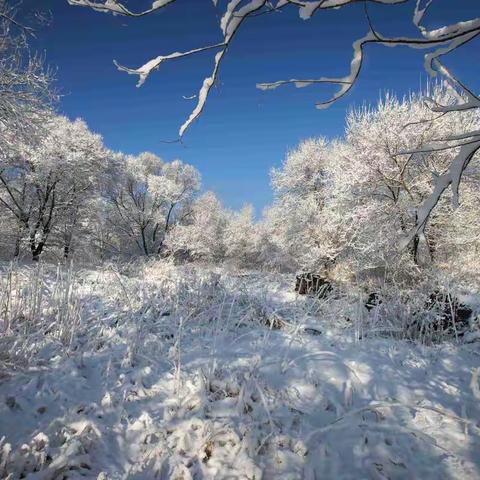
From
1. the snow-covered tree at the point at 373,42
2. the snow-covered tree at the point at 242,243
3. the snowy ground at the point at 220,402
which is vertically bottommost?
the snowy ground at the point at 220,402

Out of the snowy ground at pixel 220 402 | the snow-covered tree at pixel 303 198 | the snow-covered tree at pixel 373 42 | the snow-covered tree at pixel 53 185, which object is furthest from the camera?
the snow-covered tree at pixel 303 198

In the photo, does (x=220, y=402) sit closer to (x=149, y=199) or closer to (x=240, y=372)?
(x=240, y=372)

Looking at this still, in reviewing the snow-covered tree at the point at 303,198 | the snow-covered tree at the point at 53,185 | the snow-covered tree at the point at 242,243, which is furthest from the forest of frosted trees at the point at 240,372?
the snow-covered tree at the point at 242,243

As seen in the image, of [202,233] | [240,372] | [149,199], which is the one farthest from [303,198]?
[240,372]

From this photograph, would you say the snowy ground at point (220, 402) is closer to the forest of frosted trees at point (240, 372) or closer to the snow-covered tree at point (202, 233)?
the forest of frosted trees at point (240, 372)

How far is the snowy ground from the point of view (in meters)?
1.97

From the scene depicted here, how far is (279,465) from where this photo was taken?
6.53 feet

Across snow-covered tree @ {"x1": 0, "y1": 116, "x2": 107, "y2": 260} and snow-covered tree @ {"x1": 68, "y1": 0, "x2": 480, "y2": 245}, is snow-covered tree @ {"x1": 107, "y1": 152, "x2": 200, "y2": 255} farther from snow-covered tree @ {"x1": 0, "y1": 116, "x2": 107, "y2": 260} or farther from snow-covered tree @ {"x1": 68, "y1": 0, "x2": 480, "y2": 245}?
snow-covered tree @ {"x1": 68, "y1": 0, "x2": 480, "y2": 245}

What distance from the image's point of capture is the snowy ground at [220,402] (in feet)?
6.48

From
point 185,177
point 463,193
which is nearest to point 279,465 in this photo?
point 463,193

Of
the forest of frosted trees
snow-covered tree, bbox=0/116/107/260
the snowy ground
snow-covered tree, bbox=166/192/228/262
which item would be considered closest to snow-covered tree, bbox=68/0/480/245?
the forest of frosted trees

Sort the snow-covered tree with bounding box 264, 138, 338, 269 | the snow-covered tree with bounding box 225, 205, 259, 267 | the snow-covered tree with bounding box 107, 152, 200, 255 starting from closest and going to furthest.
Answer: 1. the snow-covered tree with bounding box 264, 138, 338, 269
2. the snow-covered tree with bounding box 107, 152, 200, 255
3. the snow-covered tree with bounding box 225, 205, 259, 267

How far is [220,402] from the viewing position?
8.28ft

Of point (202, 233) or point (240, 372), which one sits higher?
point (202, 233)
